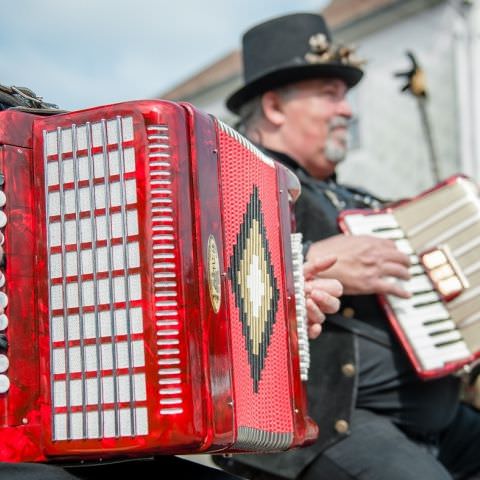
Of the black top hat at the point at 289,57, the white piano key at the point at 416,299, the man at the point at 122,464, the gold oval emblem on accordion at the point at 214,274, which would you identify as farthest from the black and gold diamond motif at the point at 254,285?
the black top hat at the point at 289,57

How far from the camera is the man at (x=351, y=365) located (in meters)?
2.63

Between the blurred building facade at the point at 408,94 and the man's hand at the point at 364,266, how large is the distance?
7.54 m

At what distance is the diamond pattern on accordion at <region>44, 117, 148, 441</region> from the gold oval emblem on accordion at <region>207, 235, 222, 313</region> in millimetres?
140

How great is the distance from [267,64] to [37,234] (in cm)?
183

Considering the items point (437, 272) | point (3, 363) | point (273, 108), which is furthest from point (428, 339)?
point (3, 363)

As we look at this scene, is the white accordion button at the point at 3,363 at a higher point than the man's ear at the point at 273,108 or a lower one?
lower

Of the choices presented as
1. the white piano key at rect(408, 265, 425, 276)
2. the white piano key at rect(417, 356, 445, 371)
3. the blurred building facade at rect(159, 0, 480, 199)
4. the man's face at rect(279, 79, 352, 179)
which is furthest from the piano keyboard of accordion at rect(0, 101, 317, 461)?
the blurred building facade at rect(159, 0, 480, 199)

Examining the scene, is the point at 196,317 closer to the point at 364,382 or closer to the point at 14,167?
the point at 14,167

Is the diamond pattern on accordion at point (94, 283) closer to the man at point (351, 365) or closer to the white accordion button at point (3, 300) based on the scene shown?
the white accordion button at point (3, 300)

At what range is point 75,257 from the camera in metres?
1.73

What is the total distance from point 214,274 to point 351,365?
1.05 metres

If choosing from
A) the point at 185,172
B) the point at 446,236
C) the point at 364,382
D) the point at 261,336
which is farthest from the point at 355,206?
the point at 185,172

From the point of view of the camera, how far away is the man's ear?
329cm

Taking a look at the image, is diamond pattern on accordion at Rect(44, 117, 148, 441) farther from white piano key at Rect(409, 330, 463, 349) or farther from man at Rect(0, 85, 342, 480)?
white piano key at Rect(409, 330, 463, 349)
